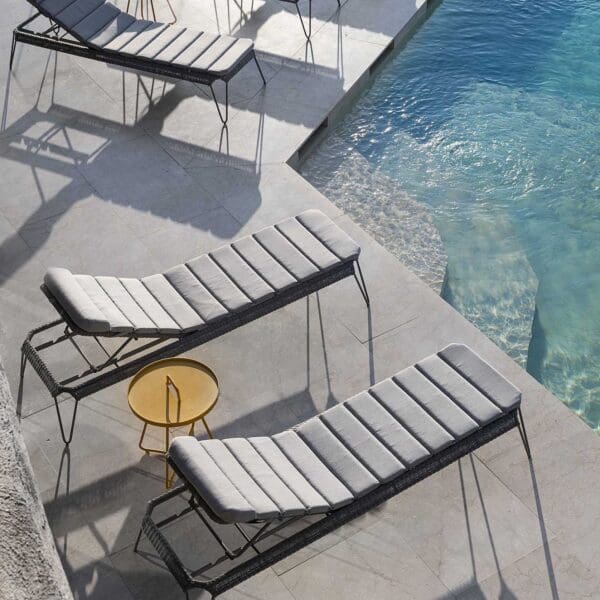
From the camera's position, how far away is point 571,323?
19.2 feet

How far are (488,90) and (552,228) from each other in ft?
5.51

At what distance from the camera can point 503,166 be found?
6.85 meters

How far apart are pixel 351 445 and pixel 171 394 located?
0.84 meters

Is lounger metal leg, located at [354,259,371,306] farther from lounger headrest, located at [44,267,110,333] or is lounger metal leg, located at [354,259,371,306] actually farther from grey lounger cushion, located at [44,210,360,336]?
lounger headrest, located at [44,267,110,333]

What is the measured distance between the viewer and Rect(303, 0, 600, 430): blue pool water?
19.2 feet

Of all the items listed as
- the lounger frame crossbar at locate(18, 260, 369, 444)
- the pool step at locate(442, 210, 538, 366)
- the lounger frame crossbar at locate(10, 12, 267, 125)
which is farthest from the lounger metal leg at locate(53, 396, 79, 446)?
the lounger frame crossbar at locate(10, 12, 267, 125)

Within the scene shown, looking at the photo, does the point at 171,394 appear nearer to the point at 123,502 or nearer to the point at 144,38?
the point at 123,502

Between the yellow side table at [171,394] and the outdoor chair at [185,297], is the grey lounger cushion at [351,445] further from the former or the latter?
the outdoor chair at [185,297]

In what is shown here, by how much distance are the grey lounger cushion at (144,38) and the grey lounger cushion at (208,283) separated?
1.77m

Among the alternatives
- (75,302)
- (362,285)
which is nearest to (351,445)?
(75,302)

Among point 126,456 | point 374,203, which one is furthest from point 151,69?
point 126,456

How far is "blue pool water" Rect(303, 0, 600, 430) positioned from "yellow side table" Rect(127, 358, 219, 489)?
6.03ft

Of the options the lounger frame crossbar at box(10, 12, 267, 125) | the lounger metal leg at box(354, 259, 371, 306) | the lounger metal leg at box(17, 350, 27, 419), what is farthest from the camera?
the lounger frame crossbar at box(10, 12, 267, 125)

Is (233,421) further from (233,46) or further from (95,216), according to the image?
(233,46)
